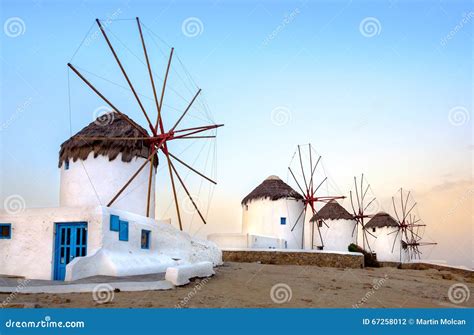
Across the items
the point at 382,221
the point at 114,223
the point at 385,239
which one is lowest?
the point at 385,239

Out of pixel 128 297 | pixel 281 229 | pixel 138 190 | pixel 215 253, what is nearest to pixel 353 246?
pixel 281 229

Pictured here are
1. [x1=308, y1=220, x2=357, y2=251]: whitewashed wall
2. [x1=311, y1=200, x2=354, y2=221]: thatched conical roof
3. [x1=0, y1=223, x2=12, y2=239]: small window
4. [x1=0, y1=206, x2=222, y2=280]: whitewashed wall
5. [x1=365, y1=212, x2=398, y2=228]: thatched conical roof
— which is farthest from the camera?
[x1=365, y1=212, x2=398, y2=228]: thatched conical roof

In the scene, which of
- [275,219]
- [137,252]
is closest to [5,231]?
[137,252]

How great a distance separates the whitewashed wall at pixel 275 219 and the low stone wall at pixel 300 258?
6287 millimetres

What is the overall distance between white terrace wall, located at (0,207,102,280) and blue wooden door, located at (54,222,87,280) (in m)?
0.15

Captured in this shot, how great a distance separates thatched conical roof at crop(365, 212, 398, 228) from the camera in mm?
38719

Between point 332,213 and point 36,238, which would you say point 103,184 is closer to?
point 36,238

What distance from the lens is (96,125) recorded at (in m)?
19.5

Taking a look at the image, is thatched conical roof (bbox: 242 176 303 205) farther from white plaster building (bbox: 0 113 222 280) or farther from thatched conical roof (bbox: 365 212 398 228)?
white plaster building (bbox: 0 113 222 280)

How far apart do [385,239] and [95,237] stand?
29968 millimetres

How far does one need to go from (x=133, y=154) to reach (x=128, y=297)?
9.10 meters

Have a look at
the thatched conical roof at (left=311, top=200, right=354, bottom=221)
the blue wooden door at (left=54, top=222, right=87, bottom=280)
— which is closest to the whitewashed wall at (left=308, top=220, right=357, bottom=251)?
the thatched conical roof at (left=311, top=200, right=354, bottom=221)

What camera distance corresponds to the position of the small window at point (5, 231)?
14516 mm

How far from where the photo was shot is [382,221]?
38.9m
